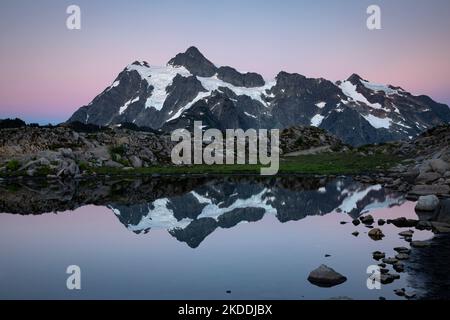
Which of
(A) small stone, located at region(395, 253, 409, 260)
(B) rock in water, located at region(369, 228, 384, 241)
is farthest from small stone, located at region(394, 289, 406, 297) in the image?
(B) rock in water, located at region(369, 228, 384, 241)

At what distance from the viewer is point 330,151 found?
19912 cm

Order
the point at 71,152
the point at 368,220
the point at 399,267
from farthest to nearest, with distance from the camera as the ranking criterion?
the point at 71,152 < the point at 368,220 < the point at 399,267

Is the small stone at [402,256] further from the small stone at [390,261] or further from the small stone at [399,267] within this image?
the small stone at [399,267]

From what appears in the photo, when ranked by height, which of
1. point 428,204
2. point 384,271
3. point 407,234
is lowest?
point 384,271

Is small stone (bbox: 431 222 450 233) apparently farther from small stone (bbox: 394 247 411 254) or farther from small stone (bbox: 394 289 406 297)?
small stone (bbox: 394 289 406 297)

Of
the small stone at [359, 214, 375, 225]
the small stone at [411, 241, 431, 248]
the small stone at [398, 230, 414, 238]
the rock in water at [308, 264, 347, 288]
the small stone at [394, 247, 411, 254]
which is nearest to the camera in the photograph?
the rock in water at [308, 264, 347, 288]

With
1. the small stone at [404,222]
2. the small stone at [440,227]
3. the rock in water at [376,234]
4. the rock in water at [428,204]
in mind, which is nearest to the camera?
the rock in water at [376,234]

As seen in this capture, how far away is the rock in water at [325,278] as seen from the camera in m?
29.5

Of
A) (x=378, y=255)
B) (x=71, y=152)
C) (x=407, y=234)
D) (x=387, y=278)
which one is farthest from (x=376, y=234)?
(x=71, y=152)

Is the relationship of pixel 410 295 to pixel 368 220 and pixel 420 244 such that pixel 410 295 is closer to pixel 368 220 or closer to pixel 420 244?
pixel 420 244

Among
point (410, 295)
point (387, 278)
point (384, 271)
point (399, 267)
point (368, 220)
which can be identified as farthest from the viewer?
point (368, 220)

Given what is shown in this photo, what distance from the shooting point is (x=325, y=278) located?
97.8ft

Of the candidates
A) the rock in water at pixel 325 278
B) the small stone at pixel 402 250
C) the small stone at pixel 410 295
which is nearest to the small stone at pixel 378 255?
the small stone at pixel 402 250

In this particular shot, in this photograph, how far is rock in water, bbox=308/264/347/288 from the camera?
1161 inches
